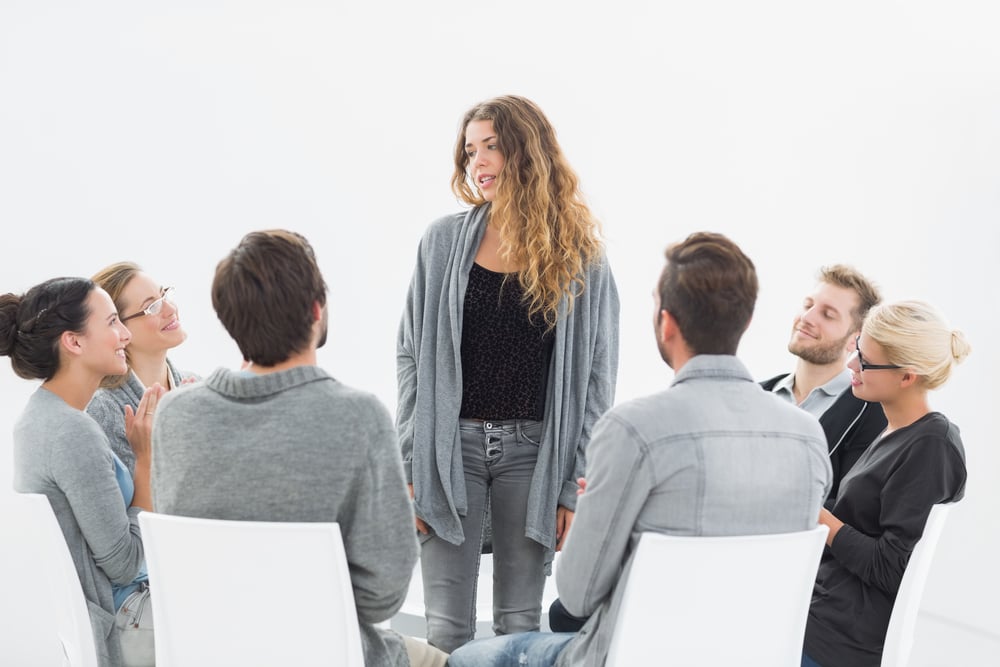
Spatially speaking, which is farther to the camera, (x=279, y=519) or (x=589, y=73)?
(x=589, y=73)

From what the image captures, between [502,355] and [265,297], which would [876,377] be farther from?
[265,297]

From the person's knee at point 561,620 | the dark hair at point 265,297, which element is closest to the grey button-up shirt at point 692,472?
the dark hair at point 265,297

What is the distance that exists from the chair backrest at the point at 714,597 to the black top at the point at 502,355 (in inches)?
29.5

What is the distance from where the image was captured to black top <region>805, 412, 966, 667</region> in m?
1.85

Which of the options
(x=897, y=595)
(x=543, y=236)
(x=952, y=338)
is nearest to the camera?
(x=897, y=595)

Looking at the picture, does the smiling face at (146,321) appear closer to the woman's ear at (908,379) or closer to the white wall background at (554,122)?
the woman's ear at (908,379)

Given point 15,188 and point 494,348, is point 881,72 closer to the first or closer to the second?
point 494,348

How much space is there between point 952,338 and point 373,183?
3135 millimetres

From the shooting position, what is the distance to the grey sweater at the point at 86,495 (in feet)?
6.00

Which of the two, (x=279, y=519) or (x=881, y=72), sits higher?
(x=881, y=72)

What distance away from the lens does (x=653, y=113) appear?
4.75 meters

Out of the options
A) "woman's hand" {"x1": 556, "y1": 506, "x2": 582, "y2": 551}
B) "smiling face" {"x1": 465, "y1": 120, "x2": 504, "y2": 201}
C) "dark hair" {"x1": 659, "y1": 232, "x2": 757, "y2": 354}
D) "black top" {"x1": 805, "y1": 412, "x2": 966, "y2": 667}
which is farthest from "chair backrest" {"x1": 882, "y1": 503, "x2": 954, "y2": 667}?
"smiling face" {"x1": 465, "y1": 120, "x2": 504, "y2": 201}

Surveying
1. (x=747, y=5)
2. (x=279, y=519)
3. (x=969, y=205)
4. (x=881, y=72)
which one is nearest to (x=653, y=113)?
(x=747, y=5)

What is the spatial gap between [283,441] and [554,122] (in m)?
3.45
